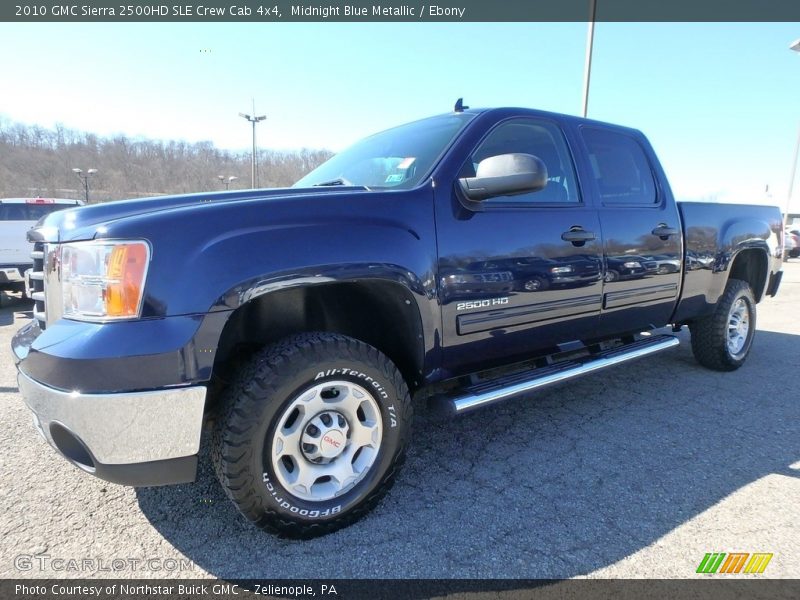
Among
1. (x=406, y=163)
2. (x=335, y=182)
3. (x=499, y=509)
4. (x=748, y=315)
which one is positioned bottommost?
(x=499, y=509)

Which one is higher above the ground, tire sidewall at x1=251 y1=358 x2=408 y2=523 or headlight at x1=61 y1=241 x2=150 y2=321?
headlight at x1=61 y1=241 x2=150 y2=321

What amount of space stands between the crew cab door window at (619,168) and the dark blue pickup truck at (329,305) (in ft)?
0.11

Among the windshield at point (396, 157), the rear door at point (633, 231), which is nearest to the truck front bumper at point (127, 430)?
the windshield at point (396, 157)

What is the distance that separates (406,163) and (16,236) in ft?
28.2

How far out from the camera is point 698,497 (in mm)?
2406

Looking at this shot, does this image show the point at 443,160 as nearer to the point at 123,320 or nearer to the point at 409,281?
the point at 409,281

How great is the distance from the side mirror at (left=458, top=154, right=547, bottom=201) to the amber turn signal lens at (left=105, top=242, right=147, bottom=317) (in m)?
1.52

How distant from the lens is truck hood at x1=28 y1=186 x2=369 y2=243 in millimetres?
1852

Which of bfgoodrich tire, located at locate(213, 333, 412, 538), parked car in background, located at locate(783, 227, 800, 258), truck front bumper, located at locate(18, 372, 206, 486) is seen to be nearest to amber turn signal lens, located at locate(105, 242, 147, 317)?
truck front bumper, located at locate(18, 372, 206, 486)

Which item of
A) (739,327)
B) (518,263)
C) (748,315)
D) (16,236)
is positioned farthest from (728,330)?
(16,236)

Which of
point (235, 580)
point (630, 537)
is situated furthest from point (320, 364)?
point (630, 537)

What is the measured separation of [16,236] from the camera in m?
8.14

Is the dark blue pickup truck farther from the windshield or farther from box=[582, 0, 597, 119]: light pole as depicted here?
box=[582, 0, 597, 119]: light pole

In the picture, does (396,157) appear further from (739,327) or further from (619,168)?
(739,327)
